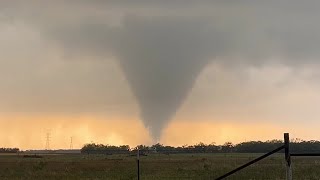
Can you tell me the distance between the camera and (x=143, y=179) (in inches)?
1324

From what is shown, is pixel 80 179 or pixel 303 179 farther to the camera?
pixel 80 179

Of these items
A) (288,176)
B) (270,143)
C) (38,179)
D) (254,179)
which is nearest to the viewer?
(288,176)

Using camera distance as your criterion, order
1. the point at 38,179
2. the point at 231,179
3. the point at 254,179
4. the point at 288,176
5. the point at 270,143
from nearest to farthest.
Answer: the point at 288,176 → the point at 254,179 → the point at 231,179 → the point at 38,179 → the point at 270,143

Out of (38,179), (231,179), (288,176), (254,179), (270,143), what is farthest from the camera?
(270,143)

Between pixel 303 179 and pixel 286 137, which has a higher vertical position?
pixel 286 137

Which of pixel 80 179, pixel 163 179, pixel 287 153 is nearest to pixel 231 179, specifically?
pixel 163 179

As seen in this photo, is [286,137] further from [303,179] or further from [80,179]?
[80,179]

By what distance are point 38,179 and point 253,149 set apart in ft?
516

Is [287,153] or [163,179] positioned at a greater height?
[287,153]

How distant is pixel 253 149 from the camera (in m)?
184

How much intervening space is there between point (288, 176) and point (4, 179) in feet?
83.9

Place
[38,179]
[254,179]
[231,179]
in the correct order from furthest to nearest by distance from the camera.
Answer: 1. [38,179]
2. [231,179]
3. [254,179]

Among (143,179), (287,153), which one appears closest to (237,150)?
(143,179)

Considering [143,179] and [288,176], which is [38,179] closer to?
[143,179]
